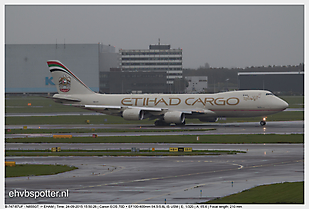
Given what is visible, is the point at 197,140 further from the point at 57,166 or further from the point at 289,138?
the point at 57,166

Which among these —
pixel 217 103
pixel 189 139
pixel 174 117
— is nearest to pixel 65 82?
pixel 174 117

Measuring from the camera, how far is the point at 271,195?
1866 cm

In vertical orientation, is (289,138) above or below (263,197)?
above

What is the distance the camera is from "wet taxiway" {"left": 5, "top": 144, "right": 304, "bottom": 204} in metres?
19.2

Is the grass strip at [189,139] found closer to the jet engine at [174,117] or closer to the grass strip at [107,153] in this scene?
the grass strip at [107,153]

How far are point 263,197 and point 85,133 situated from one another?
38166 millimetres

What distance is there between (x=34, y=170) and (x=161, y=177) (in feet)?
29.3

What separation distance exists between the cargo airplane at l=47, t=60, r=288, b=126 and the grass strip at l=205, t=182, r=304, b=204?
3872 centimetres

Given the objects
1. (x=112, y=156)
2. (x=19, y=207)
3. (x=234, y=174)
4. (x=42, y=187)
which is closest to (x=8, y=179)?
(x=42, y=187)

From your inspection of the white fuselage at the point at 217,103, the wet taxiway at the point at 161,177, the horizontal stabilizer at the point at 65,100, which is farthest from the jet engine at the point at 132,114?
the wet taxiway at the point at 161,177

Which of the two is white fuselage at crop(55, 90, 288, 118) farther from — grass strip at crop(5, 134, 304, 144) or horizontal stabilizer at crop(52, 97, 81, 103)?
grass strip at crop(5, 134, 304, 144)

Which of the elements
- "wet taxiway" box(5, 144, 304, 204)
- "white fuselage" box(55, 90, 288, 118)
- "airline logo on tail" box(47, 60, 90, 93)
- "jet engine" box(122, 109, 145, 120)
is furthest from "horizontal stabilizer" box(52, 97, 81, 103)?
"wet taxiway" box(5, 144, 304, 204)

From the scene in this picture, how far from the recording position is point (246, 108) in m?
59.1

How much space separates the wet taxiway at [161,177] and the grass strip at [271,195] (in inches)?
33.0
